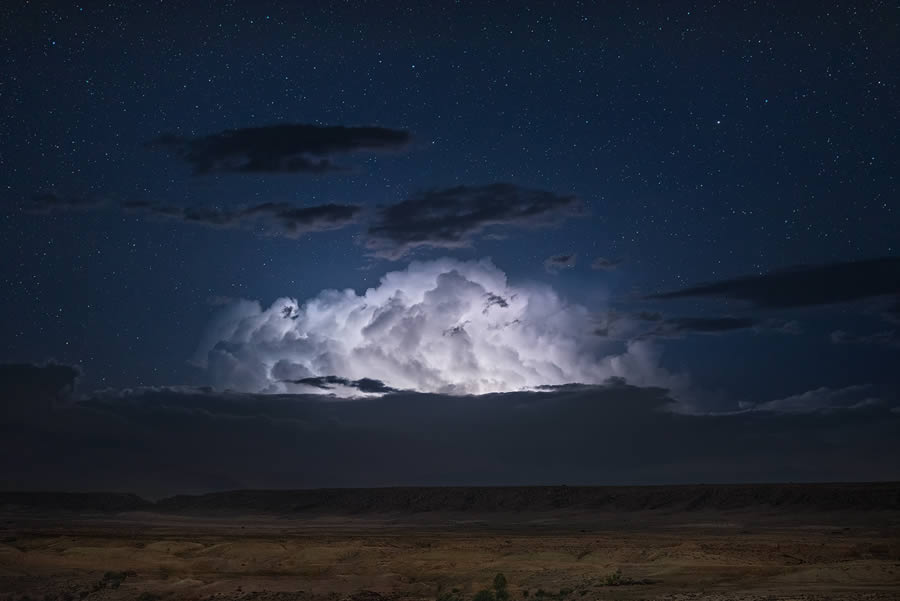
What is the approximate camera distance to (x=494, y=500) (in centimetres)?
12812

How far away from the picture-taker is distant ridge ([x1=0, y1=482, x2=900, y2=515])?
4045 inches

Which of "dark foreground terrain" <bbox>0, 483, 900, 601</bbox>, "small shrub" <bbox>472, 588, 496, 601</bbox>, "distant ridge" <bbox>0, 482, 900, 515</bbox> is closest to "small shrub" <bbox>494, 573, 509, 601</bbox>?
"small shrub" <bbox>472, 588, 496, 601</bbox>

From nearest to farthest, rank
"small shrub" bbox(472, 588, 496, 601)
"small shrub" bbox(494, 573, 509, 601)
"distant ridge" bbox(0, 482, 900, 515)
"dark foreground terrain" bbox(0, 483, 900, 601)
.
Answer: "small shrub" bbox(472, 588, 496, 601) → "small shrub" bbox(494, 573, 509, 601) → "dark foreground terrain" bbox(0, 483, 900, 601) → "distant ridge" bbox(0, 482, 900, 515)

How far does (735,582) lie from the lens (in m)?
37.3

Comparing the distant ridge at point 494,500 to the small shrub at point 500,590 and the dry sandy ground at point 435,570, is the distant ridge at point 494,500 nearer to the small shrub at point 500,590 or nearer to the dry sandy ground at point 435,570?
the dry sandy ground at point 435,570

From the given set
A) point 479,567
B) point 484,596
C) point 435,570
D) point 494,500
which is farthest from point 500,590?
point 494,500

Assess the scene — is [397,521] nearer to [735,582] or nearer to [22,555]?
[22,555]

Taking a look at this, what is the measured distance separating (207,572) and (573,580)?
19327 millimetres

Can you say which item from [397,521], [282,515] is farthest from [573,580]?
[282,515]

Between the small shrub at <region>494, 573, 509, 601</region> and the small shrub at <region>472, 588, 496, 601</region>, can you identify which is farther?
the small shrub at <region>494, 573, 509, 601</region>

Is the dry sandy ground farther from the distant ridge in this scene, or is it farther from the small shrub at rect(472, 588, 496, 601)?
the distant ridge

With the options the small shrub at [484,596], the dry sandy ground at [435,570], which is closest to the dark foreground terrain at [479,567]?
the dry sandy ground at [435,570]

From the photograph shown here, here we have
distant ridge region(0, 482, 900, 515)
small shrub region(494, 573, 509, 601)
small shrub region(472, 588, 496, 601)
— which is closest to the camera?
small shrub region(472, 588, 496, 601)

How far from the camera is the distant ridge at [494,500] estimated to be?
337 ft
